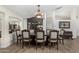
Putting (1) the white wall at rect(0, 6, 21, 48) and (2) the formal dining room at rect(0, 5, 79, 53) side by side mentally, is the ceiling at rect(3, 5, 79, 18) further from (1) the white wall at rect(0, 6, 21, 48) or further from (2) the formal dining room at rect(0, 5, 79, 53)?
(1) the white wall at rect(0, 6, 21, 48)

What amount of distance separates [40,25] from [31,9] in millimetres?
497

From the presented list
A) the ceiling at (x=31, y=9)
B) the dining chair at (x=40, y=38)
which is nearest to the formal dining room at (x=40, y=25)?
the ceiling at (x=31, y=9)

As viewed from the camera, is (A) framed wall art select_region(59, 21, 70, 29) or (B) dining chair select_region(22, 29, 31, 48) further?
(B) dining chair select_region(22, 29, 31, 48)

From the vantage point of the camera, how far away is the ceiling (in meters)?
2.79

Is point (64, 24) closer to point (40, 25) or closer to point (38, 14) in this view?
point (40, 25)

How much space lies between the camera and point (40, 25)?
110 inches

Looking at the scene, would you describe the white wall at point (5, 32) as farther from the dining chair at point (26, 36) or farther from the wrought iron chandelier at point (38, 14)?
the wrought iron chandelier at point (38, 14)

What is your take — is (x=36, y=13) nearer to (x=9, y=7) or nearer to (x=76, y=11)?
(x=9, y=7)

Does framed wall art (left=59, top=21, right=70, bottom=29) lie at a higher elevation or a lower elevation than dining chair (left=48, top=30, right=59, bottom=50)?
higher

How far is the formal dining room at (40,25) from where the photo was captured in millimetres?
2771

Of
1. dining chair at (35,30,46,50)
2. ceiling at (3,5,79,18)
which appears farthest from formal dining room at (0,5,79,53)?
dining chair at (35,30,46,50)

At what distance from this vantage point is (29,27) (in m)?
2.83

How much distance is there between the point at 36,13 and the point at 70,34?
1.07m
